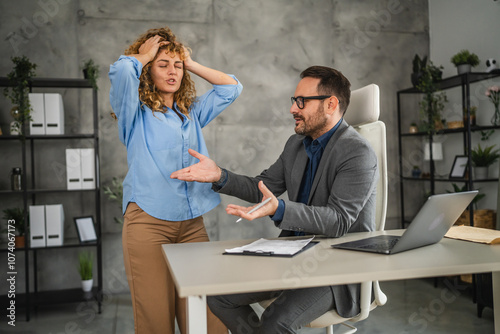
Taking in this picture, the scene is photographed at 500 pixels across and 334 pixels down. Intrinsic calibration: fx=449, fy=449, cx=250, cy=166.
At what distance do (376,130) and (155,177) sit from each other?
996 mm

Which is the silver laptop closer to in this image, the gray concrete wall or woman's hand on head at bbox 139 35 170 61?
woman's hand on head at bbox 139 35 170 61

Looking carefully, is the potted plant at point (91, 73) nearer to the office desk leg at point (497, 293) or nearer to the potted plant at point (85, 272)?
the potted plant at point (85, 272)

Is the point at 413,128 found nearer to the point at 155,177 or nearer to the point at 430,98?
the point at 430,98

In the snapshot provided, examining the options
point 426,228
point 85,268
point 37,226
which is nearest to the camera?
point 426,228

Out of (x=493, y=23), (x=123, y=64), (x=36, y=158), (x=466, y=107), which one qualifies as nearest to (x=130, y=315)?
(x=36, y=158)

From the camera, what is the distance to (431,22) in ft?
15.4

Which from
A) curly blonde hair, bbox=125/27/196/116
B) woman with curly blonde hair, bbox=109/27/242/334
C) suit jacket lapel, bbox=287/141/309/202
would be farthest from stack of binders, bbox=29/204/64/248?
suit jacket lapel, bbox=287/141/309/202

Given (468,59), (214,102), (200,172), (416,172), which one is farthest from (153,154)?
(416,172)

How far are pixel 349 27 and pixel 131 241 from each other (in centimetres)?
342

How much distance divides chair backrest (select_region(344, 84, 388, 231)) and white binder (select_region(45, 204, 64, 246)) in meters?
2.57

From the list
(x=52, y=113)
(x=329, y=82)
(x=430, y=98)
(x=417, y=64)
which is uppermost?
(x=417, y=64)

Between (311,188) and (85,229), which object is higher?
(311,188)

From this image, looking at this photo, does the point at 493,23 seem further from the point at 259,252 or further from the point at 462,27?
the point at 259,252

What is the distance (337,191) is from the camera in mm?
1691
